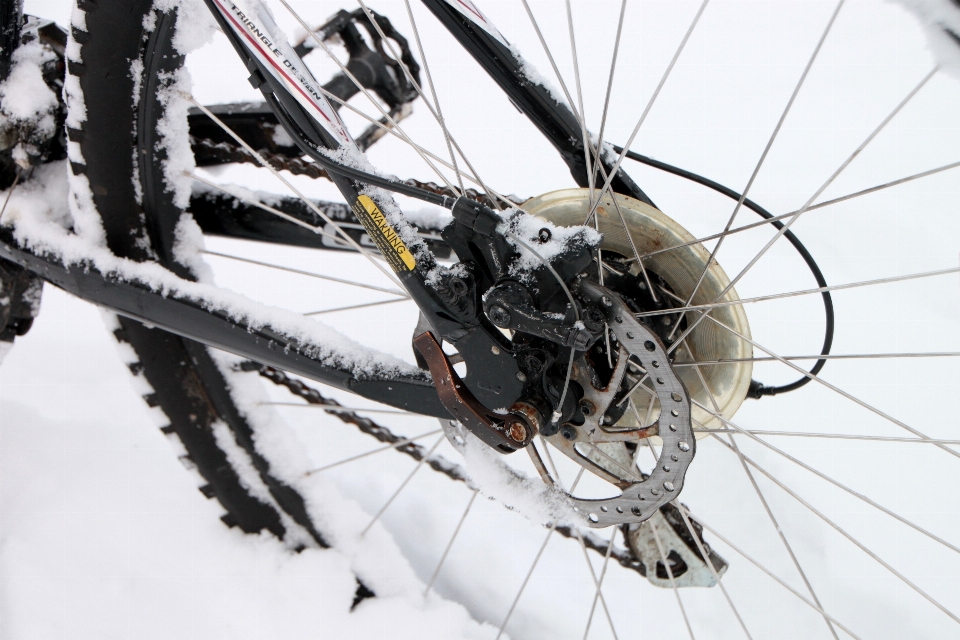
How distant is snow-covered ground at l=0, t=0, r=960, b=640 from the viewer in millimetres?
1111

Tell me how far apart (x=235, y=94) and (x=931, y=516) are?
1729 millimetres

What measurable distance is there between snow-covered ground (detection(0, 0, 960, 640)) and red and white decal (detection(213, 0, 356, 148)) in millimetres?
490

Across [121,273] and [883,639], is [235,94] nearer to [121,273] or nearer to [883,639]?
[121,273]

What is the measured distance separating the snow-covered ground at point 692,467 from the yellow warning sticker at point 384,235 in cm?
34

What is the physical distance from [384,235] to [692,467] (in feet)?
2.64

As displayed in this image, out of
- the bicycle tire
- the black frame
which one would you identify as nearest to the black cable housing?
the black frame

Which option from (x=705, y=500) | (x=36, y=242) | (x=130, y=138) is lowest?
(x=36, y=242)

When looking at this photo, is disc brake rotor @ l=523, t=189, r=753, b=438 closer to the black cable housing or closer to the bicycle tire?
the black cable housing

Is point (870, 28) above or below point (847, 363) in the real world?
above

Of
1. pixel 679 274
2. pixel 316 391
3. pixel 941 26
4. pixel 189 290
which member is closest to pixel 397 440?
pixel 316 391

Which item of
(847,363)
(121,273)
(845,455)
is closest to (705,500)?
(845,455)

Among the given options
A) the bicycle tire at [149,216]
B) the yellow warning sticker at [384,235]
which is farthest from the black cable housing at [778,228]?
the bicycle tire at [149,216]

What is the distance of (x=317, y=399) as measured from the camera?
109 cm

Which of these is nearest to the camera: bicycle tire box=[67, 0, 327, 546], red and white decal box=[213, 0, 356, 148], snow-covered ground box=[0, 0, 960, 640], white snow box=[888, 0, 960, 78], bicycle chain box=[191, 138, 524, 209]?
white snow box=[888, 0, 960, 78]
